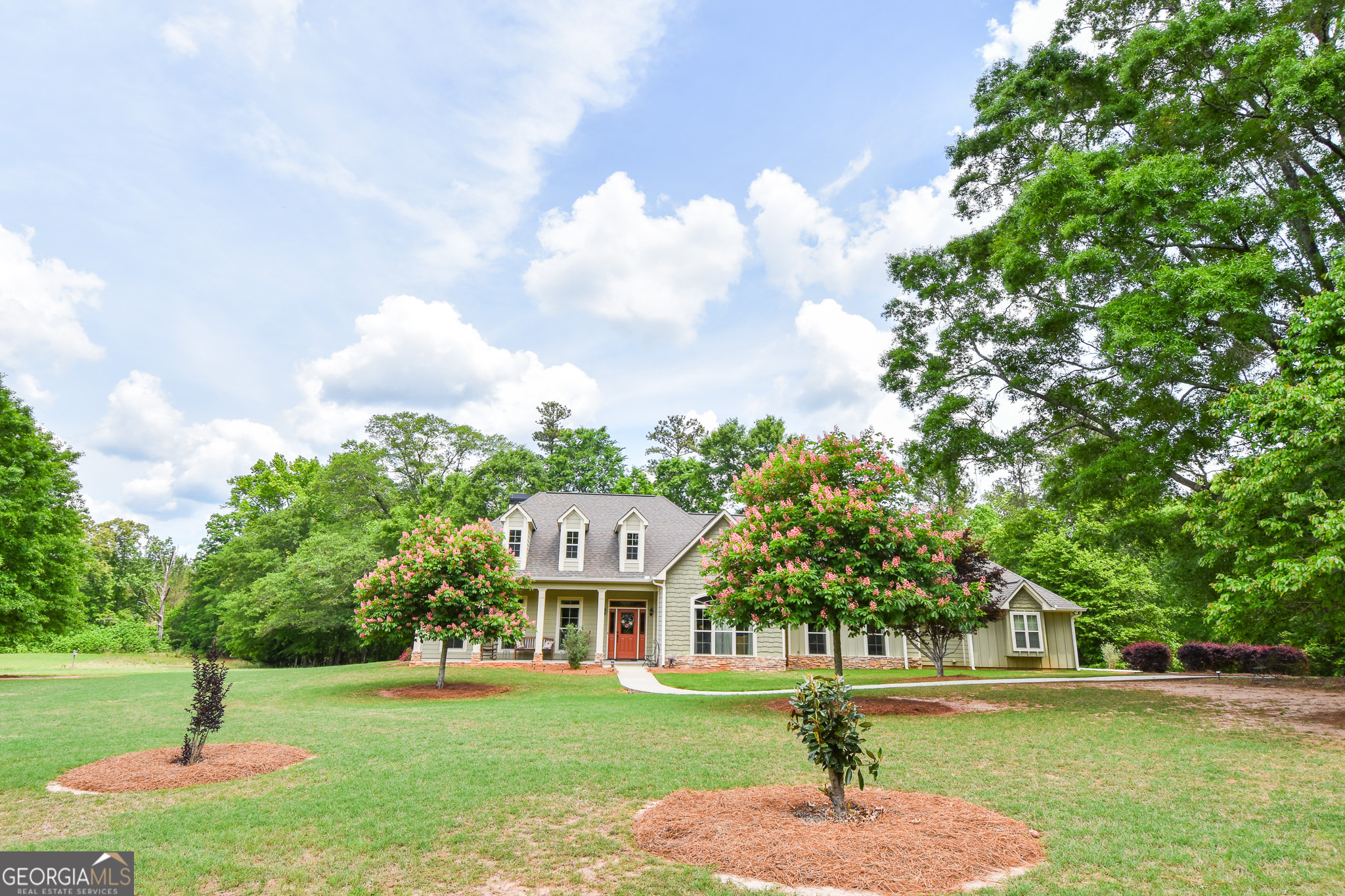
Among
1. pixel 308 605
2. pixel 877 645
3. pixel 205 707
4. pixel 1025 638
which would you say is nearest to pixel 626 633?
pixel 877 645

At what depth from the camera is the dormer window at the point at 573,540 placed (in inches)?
966

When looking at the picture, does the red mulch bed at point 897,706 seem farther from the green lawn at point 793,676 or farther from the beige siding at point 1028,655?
the beige siding at point 1028,655

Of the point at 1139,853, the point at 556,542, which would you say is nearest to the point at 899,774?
the point at 1139,853

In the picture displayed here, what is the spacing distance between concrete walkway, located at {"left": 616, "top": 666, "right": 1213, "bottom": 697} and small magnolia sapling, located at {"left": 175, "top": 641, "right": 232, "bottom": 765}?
1011cm

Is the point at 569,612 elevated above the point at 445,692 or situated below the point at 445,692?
above

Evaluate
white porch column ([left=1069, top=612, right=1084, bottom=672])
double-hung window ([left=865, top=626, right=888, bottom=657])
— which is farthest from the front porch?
white porch column ([left=1069, top=612, right=1084, bottom=672])

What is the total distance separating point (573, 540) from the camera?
2517 centimetres

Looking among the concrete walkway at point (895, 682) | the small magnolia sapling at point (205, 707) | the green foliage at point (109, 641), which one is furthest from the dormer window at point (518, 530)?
the green foliage at point (109, 641)

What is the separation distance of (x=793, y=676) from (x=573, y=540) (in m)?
9.58

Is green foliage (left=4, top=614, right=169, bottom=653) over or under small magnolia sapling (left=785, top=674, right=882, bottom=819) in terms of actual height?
under

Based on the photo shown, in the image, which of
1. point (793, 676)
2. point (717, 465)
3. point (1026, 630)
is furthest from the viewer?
point (717, 465)

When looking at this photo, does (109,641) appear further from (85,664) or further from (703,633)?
(703,633)

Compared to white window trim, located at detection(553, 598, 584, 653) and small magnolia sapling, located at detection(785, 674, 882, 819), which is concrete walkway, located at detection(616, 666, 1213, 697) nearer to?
white window trim, located at detection(553, 598, 584, 653)

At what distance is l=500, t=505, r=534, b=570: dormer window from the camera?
24578 millimetres
